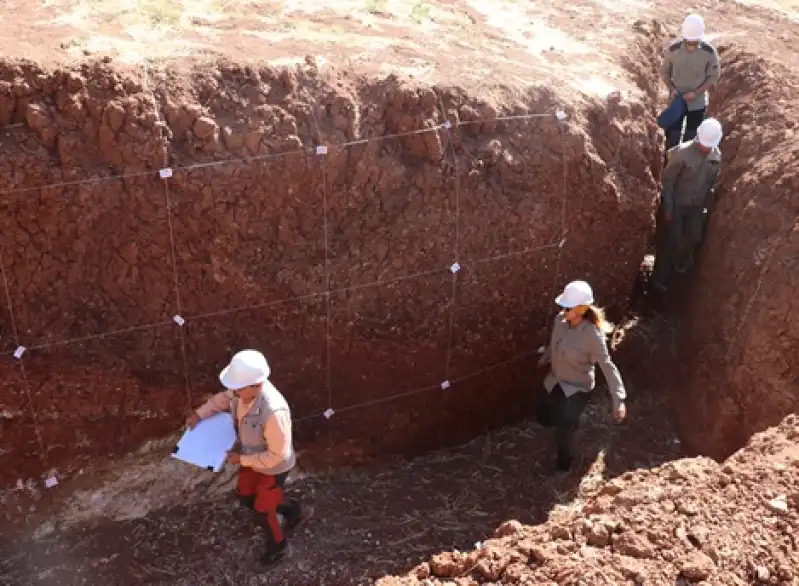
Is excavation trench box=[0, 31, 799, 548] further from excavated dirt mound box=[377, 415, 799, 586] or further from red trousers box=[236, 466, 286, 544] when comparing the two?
excavated dirt mound box=[377, 415, 799, 586]

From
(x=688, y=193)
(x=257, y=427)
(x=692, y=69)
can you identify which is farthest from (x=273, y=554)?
(x=692, y=69)

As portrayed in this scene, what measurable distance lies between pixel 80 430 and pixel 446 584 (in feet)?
9.38

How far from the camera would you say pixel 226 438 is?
503cm

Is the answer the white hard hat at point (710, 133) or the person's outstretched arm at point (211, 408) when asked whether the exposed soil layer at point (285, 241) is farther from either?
the person's outstretched arm at point (211, 408)

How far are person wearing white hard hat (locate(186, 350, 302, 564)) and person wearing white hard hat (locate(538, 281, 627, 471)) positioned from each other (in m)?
2.04

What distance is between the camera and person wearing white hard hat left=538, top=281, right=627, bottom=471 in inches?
223

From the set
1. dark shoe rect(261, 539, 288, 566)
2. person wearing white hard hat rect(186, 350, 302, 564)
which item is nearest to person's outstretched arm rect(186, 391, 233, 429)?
person wearing white hard hat rect(186, 350, 302, 564)

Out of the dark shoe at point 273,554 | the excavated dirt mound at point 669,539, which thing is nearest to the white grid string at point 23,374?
the dark shoe at point 273,554

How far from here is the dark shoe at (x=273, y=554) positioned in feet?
18.6

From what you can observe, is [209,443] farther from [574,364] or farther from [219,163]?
[574,364]

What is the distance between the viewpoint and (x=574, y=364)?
592 cm

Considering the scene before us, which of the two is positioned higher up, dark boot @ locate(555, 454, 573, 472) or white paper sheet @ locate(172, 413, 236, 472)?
white paper sheet @ locate(172, 413, 236, 472)

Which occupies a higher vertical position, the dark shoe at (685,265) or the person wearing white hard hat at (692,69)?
the person wearing white hard hat at (692,69)

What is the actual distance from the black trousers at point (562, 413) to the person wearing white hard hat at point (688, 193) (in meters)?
1.88
